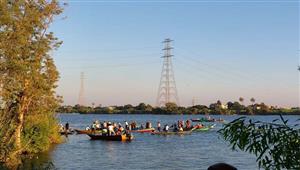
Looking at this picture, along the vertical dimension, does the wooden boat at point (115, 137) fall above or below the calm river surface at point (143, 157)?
above

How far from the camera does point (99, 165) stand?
3519 centimetres

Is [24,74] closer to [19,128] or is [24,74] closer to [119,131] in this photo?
[19,128]

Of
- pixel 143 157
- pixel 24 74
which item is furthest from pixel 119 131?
pixel 24 74

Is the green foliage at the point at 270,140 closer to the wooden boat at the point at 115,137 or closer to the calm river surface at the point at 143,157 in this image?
the calm river surface at the point at 143,157

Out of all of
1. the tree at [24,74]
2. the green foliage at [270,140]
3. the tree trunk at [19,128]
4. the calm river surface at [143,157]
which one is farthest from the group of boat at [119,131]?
the green foliage at [270,140]

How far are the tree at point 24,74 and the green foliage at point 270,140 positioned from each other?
20570 millimetres

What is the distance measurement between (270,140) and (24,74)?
2395 cm

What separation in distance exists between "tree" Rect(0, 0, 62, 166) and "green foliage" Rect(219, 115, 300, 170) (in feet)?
67.5

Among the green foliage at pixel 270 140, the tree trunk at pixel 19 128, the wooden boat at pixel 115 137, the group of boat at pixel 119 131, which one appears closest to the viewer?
the green foliage at pixel 270 140

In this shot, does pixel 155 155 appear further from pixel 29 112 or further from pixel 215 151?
pixel 29 112

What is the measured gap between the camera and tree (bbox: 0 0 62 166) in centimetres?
2656

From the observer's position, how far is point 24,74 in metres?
28.7

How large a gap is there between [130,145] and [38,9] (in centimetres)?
2429

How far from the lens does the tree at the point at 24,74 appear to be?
1046 inches
